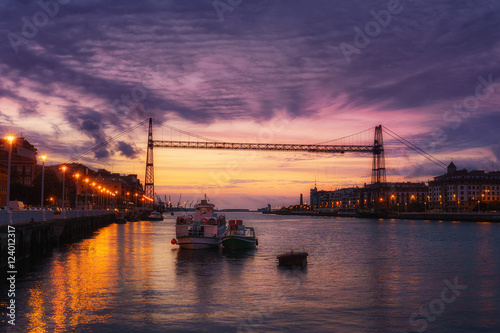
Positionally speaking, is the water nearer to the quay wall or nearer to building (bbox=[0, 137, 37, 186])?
the quay wall

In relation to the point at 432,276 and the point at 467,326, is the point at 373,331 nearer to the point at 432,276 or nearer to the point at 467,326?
the point at 467,326

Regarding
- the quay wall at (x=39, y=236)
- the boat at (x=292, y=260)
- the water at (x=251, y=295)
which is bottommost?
the water at (x=251, y=295)

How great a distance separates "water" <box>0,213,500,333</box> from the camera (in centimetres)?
2095

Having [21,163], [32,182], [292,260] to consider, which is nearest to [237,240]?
[292,260]

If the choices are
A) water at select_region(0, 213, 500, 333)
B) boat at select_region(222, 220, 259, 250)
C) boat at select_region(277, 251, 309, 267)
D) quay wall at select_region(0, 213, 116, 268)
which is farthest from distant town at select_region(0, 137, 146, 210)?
boat at select_region(277, 251, 309, 267)

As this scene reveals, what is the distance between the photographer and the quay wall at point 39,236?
33.2m

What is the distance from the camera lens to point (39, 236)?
44.8 meters

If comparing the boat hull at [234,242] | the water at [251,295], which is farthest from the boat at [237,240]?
the water at [251,295]

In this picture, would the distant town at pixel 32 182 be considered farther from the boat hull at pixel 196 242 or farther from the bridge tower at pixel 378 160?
the bridge tower at pixel 378 160

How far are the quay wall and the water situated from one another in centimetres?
183

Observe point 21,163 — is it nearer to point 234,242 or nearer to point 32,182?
point 32,182

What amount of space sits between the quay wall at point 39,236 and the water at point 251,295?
1.83 m

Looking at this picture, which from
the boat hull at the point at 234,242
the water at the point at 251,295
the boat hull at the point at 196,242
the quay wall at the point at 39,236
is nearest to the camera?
the water at the point at 251,295

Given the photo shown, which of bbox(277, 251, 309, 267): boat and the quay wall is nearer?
the quay wall
